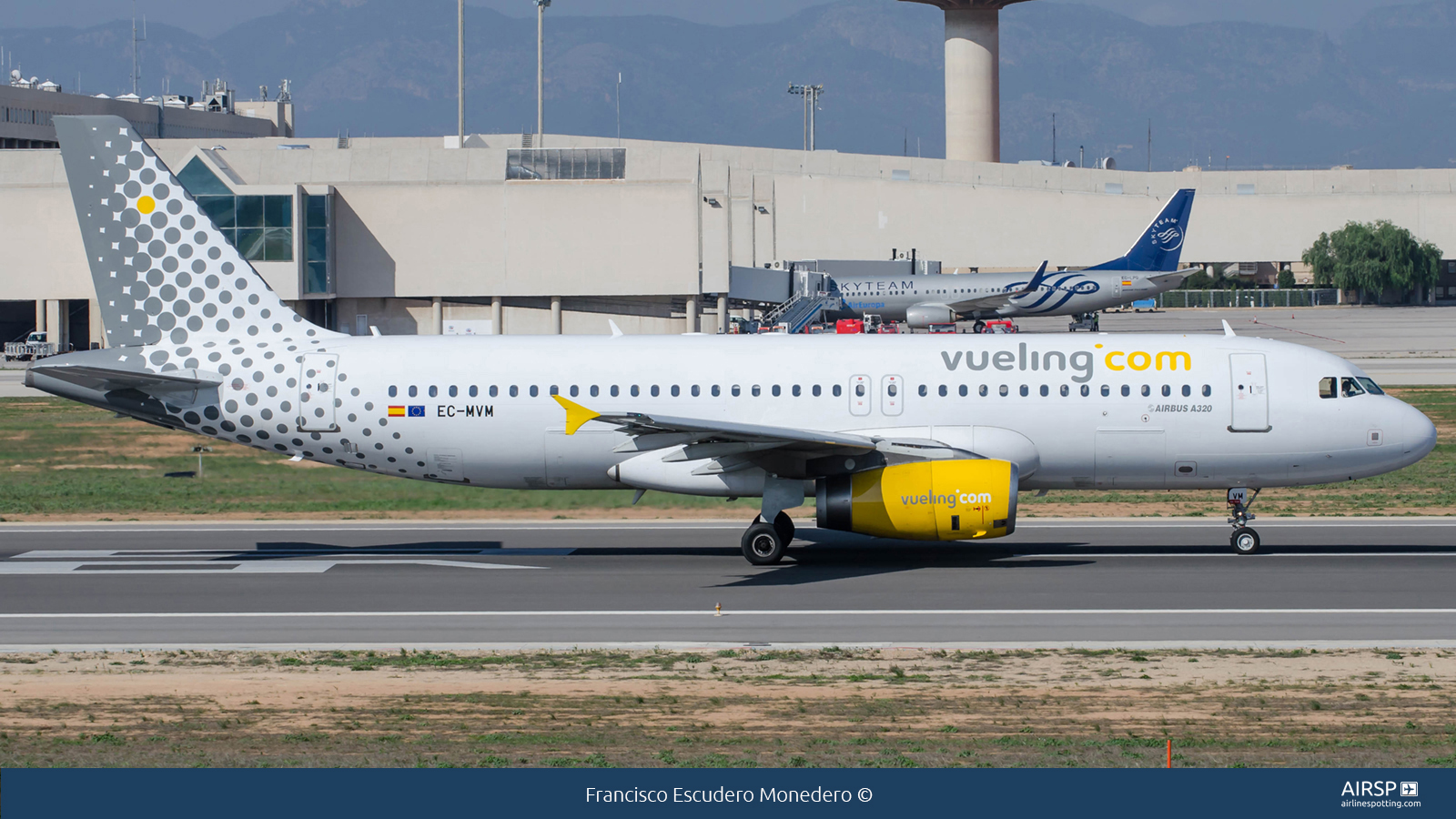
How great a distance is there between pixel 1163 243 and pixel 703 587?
266 feet

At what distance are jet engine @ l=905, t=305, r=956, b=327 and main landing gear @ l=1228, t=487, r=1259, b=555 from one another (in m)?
66.7

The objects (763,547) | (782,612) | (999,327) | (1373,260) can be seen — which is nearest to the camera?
(782,612)

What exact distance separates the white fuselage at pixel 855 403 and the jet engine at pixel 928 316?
6677cm

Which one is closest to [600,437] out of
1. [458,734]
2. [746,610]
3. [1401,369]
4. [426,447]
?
[426,447]

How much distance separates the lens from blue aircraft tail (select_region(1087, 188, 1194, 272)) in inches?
3780

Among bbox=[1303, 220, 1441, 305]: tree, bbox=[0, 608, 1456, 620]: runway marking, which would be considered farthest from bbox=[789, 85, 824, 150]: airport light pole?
bbox=[0, 608, 1456, 620]: runway marking

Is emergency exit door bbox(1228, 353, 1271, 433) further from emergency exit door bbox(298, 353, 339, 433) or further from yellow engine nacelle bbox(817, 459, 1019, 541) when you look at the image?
emergency exit door bbox(298, 353, 339, 433)

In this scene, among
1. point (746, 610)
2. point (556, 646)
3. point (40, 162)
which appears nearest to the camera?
point (556, 646)

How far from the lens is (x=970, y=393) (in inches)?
976

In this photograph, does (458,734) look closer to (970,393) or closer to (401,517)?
(970,393)

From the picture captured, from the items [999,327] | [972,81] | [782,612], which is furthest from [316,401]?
[972,81]

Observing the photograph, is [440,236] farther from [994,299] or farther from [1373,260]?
[1373,260]

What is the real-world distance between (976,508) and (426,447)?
9.75 meters

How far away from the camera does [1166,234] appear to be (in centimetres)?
9681
